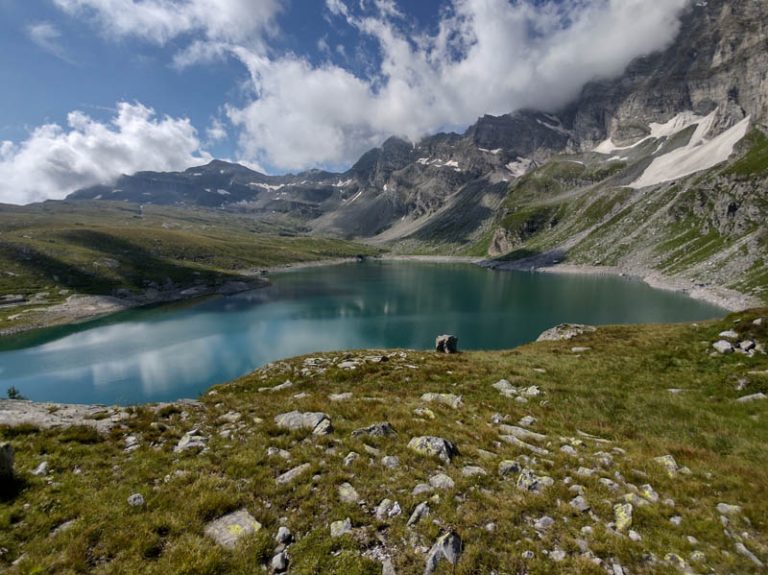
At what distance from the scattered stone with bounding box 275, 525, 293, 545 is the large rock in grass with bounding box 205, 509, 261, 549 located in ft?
1.90

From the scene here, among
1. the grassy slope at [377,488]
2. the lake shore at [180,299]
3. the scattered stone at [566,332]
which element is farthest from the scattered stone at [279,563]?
the lake shore at [180,299]

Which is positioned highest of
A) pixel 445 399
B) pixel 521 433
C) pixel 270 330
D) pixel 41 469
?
pixel 41 469

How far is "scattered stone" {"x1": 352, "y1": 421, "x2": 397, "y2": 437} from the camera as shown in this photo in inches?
553

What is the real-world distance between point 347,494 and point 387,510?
1300mm

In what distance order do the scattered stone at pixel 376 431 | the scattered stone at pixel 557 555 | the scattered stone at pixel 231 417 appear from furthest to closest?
the scattered stone at pixel 231 417
the scattered stone at pixel 376 431
the scattered stone at pixel 557 555

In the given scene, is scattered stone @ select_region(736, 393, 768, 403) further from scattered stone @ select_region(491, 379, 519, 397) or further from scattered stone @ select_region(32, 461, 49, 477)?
scattered stone @ select_region(32, 461, 49, 477)

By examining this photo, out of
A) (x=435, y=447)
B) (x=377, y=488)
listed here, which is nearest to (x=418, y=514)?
(x=377, y=488)

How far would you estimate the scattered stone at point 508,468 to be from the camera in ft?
38.7

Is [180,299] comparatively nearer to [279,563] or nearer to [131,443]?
[131,443]

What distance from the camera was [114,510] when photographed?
348 inches

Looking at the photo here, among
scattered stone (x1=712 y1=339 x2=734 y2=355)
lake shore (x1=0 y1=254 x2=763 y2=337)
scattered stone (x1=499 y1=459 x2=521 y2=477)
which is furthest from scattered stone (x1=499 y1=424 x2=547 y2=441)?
lake shore (x1=0 y1=254 x2=763 y2=337)

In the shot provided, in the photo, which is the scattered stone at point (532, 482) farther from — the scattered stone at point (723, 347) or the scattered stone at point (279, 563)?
the scattered stone at point (723, 347)

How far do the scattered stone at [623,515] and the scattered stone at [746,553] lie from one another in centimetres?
218

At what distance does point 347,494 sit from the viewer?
10125 millimetres
